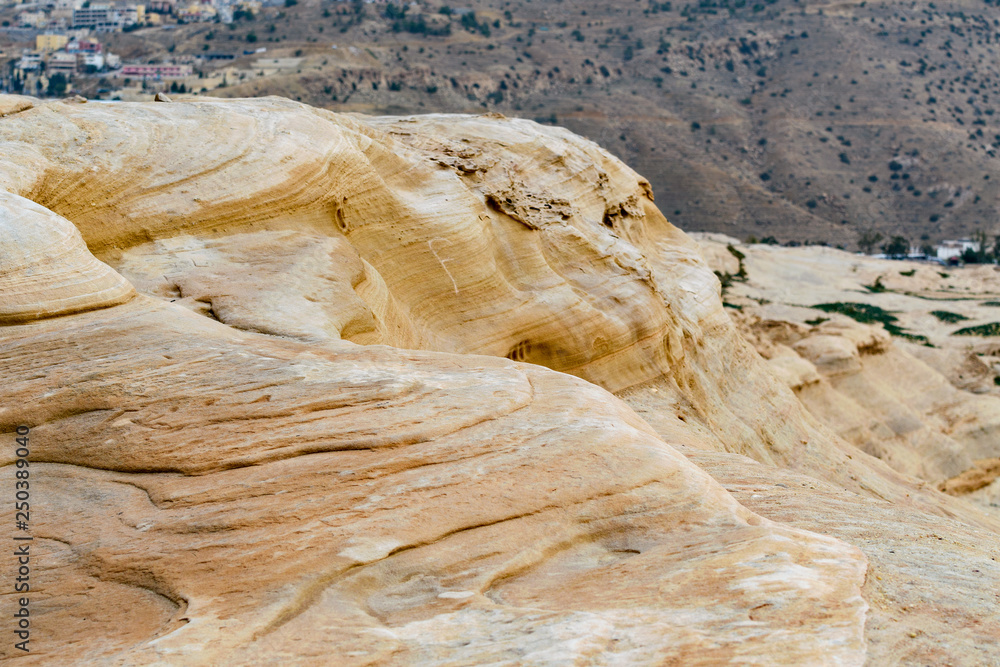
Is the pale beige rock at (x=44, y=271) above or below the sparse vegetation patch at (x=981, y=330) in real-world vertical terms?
above

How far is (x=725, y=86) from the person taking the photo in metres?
87.6

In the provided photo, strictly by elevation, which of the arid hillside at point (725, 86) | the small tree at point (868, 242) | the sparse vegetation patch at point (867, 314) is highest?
the arid hillside at point (725, 86)

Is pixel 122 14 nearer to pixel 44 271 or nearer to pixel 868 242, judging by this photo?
pixel 868 242

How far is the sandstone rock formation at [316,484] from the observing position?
5.46 metres

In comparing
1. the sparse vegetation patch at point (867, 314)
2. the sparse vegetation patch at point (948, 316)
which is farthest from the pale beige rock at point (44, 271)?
the sparse vegetation patch at point (948, 316)

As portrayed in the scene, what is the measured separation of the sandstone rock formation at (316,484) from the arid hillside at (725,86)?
6082cm

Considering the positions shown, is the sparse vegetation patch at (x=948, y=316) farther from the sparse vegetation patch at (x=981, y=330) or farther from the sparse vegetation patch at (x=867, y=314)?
the sparse vegetation patch at (x=867, y=314)

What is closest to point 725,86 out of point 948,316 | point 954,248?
point 954,248

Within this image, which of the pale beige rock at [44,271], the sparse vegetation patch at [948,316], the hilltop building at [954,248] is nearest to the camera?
the pale beige rock at [44,271]

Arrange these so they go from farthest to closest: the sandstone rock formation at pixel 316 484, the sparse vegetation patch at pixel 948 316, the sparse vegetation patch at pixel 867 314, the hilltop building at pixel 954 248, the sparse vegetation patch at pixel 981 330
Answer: the hilltop building at pixel 954 248
the sparse vegetation patch at pixel 948 316
the sparse vegetation patch at pixel 867 314
the sparse vegetation patch at pixel 981 330
the sandstone rock formation at pixel 316 484

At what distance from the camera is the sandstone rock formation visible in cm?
546

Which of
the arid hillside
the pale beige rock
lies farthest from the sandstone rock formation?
the arid hillside

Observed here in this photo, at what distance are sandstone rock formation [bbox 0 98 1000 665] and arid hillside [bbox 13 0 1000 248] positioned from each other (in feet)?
200

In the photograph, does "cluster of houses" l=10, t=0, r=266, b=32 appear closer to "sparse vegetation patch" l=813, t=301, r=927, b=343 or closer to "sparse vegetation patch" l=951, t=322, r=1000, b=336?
"sparse vegetation patch" l=813, t=301, r=927, b=343
